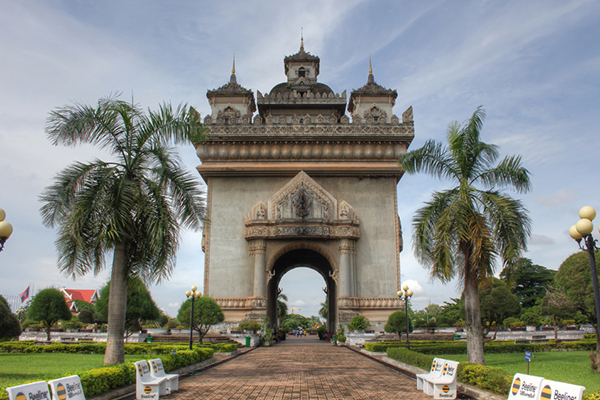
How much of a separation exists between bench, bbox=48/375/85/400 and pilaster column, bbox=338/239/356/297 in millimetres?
20791

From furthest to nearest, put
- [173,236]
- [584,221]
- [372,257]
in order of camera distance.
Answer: [372,257], [173,236], [584,221]

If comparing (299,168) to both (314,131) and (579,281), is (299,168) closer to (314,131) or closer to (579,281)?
(314,131)

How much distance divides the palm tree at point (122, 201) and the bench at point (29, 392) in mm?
5051

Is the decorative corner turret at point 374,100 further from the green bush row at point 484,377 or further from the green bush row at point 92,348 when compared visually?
the green bush row at point 484,377

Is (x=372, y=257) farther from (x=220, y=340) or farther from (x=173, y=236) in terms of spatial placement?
(x=173, y=236)

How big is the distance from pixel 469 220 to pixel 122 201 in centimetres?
881

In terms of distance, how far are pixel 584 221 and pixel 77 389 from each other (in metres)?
9.15

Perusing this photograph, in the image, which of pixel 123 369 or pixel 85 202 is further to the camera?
pixel 85 202

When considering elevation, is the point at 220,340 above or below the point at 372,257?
below

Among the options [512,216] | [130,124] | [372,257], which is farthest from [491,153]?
[372,257]

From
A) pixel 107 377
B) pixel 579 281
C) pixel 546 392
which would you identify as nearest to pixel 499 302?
pixel 579 281

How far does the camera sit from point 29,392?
607cm

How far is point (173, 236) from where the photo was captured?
12.2 meters

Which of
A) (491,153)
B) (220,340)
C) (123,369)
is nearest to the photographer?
(123,369)
